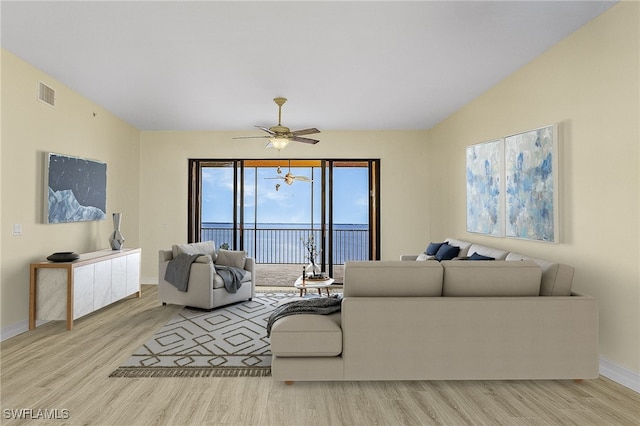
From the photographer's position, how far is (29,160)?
3984 mm

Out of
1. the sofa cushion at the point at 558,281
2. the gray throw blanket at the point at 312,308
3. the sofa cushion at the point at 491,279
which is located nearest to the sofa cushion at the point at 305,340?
the gray throw blanket at the point at 312,308

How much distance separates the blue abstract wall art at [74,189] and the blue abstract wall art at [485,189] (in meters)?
5.40

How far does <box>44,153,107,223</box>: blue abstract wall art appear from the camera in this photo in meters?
4.25

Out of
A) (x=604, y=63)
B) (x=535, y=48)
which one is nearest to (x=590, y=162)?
(x=604, y=63)

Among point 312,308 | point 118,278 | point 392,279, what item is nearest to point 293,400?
point 312,308

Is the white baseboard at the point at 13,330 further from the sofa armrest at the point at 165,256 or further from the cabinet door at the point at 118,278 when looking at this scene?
the sofa armrest at the point at 165,256

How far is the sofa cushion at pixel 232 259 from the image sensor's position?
5.38 metres

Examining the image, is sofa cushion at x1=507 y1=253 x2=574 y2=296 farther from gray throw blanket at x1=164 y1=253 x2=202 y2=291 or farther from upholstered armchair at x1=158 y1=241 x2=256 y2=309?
gray throw blanket at x1=164 y1=253 x2=202 y2=291

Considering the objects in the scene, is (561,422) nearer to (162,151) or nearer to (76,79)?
(76,79)

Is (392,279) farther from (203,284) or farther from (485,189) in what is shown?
(203,284)

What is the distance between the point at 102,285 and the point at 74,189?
→ 1.33 meters

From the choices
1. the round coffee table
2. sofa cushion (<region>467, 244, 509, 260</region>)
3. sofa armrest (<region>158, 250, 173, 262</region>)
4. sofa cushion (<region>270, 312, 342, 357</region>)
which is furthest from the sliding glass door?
sofa cushion (<region>270, 312, 342, 357</region>)

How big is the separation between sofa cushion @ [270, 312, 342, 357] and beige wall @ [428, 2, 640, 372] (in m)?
2.24

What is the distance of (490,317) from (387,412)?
1005mm
